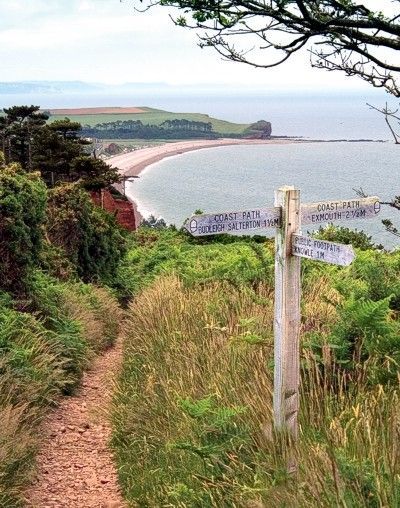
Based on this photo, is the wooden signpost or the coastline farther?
the coastline

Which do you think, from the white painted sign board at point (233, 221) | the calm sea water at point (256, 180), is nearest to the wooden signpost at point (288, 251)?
the white painted sign board at point (233, 221)

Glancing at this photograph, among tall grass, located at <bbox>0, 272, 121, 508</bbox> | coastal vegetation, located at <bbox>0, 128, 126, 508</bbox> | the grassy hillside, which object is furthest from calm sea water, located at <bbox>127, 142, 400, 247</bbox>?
the grassy hillside

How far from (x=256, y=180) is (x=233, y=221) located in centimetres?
9758

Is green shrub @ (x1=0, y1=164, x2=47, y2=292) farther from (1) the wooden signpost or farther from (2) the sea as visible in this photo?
(2) the sea

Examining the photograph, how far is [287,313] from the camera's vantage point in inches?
146

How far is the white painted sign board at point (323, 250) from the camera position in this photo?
3.19 m

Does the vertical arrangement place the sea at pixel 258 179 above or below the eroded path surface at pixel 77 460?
below

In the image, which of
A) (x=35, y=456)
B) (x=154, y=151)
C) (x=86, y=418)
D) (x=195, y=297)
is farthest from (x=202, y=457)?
(x=154, y=151)

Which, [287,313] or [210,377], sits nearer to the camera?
[287,313]

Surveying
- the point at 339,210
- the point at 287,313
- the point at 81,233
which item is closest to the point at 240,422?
the point at 287,313

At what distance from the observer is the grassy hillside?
273cm

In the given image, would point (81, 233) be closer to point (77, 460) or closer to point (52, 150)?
point (77, 460)

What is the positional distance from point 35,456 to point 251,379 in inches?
82.2

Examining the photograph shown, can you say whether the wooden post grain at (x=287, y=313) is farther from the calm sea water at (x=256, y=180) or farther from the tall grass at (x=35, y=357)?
the calm sea water at (x=256, y=180)
